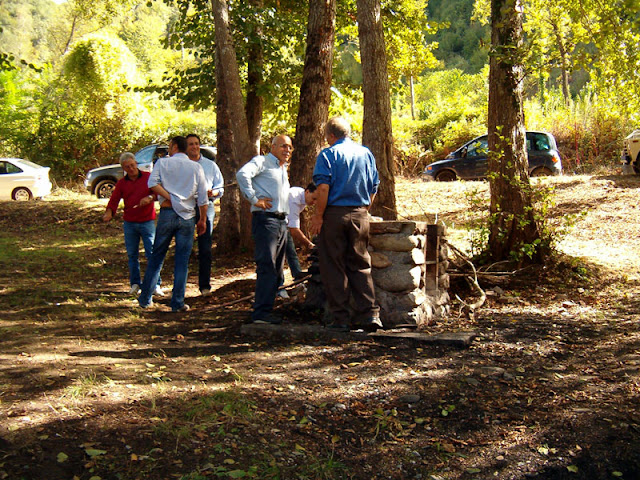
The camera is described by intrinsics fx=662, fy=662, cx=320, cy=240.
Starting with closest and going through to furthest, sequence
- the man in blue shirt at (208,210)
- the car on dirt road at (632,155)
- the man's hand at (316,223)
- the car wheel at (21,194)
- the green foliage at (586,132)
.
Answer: the man's hand at (316,223) < the man in blue shirt at (208,210) < the car on dirt road at (632,155) < the car wheel at (21,194) < the green foliage at (586,132)

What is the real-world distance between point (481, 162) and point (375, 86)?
1161cm

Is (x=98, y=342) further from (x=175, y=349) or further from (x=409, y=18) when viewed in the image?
(x=409, y=18)

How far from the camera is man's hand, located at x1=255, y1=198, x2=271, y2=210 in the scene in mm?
6680

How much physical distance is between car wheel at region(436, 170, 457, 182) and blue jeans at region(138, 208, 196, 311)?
549 inches

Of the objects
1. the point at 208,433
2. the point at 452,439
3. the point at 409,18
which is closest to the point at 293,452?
the point at 208,433

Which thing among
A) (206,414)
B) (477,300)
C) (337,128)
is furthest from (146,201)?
(206,414)

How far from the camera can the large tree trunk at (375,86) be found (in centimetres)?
904

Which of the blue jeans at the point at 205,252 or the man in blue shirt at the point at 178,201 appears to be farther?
the blue jeans at the point at 205,252

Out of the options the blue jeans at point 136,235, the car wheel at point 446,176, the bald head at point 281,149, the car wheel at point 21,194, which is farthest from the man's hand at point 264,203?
the car wheel at point 21,194

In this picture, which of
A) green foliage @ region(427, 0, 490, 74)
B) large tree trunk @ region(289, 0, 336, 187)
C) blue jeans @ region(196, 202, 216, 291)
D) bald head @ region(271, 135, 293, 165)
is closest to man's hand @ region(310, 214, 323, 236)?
Answer: bald head @ region(271, 135, 293, 165)

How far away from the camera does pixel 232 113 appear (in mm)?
11227

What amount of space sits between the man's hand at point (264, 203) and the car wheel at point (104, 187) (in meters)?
14.5

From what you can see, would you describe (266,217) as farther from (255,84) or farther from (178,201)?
(255,84)

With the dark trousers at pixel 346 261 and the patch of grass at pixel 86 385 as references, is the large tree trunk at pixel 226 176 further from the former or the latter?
the patch of grass at pixel 86 385
